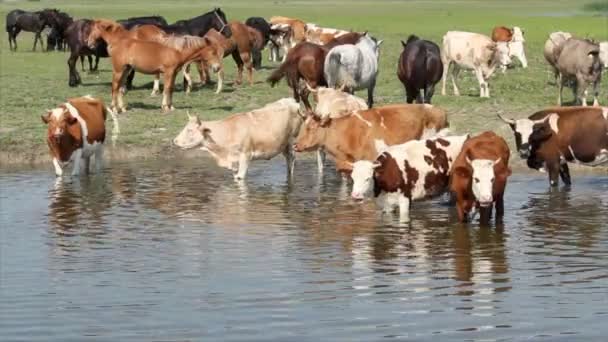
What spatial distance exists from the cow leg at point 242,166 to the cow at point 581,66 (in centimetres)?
869

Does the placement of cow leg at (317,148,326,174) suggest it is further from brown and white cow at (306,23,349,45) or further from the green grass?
brown and white cow at (306,23,349,45)

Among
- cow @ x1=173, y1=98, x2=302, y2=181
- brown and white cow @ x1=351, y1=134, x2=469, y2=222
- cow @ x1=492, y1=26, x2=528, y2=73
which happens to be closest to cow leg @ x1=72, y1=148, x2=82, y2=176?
cow @ x1=173, y1=98, x2=302, y2=181

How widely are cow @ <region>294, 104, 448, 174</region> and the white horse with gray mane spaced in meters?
6.18

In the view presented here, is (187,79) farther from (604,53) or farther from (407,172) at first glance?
(407,172)

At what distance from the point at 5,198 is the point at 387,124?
4.73m

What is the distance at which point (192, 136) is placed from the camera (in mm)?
19969

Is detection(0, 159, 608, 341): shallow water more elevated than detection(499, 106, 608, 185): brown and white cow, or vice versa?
detection(499, 106, 608, 185): brown and white cow

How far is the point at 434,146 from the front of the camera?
16.1 meters

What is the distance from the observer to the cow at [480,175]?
1526cm

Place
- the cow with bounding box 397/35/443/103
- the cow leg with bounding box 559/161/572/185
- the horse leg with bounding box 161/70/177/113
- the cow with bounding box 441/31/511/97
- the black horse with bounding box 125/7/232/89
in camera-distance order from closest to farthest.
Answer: the cow leg with bounding box 559/161/572/185 → the cow with bounding box 397/35/443/103 → the horse leg with bounding box 161/70/177/113 → the cow with bounding box 441/31/511/97 → the black horse with bounding box 125/7/232/89

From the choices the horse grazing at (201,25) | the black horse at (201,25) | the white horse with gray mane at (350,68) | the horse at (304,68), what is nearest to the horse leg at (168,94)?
the horse at (304,68)

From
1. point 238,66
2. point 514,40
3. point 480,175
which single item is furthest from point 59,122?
point 514,40

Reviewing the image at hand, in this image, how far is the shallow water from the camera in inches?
431

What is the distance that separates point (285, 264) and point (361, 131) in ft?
15.9
